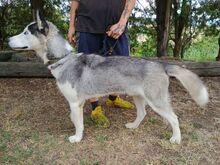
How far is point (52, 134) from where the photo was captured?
18.1 ft

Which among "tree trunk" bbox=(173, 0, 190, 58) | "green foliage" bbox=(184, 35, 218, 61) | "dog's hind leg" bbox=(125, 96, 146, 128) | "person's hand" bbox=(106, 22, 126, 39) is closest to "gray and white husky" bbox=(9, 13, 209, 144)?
"person's hand" bbox=(106, 22, 126, 39)

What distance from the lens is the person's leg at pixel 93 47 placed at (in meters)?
5.59

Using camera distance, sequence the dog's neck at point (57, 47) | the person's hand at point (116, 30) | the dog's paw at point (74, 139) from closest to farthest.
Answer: the dog's neck at point (57, 47), the dog's paw at point (74, 139), the person's hand at point (116, 30)

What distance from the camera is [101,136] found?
213 inches

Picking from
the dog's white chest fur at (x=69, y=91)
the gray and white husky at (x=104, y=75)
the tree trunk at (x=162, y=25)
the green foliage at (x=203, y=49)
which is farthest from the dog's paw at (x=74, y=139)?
the green foliage at (x=203, y=49)

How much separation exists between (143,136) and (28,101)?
2153 millimetres

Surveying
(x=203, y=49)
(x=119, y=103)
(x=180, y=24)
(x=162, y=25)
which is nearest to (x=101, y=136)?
(x=119, y=103)

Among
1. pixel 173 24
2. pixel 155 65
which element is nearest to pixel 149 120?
pixel 155 65

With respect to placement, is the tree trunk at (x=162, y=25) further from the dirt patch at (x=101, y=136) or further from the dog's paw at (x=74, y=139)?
the dog's paw at (x=74, y=139)

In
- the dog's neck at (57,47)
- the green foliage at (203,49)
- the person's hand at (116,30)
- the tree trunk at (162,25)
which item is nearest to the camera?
the dog's neck at (57,47)

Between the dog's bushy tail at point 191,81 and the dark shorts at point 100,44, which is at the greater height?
the dark shorts at point 100,44

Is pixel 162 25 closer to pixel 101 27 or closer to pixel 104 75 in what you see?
pixel 101 27

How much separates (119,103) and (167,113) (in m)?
1.37

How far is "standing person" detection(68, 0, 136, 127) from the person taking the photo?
544cm
